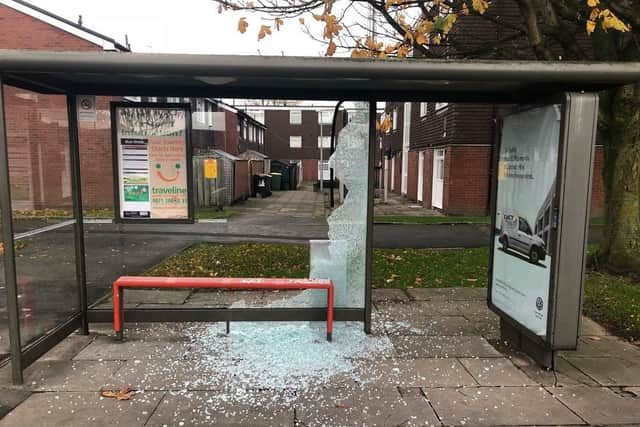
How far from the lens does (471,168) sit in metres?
15.0

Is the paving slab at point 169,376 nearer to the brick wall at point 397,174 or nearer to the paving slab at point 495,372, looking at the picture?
the paving slab at point 495,372

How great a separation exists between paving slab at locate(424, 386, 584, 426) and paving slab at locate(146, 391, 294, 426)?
1.12 metres

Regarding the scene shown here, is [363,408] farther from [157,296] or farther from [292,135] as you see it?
[292,135]

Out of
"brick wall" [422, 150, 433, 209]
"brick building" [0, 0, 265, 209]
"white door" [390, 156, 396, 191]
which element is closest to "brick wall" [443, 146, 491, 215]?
"brick wall" [422, 150, 433, 209]

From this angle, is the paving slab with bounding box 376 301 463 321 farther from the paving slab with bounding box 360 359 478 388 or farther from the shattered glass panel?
the paving slab with bounding box 360 359 478 388

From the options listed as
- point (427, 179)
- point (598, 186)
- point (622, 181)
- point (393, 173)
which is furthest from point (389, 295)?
point (393, 173)

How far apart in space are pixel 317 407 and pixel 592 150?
277 centimetres

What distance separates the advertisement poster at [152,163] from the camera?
185 inches

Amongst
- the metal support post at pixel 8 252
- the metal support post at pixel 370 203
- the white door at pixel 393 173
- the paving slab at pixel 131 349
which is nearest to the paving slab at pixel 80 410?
the metal support post at pixel 8 252

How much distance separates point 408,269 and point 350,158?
3534 millimetres

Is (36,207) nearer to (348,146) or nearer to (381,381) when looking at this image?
(348,146)

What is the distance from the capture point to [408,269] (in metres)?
7.71

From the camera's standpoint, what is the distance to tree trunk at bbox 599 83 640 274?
6.74m

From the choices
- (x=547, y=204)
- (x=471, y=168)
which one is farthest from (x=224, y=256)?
(x=471, y=168)
